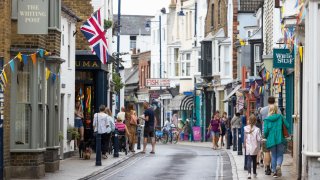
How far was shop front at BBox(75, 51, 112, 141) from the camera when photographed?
127ft

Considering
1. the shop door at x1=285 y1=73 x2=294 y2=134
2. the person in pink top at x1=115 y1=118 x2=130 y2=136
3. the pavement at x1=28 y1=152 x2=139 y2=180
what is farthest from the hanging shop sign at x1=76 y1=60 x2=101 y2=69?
the shop door at x1=285 y1=73 x2=294 y2=134

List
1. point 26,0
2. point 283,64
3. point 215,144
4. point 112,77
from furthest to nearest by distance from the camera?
point 112,77
point 215,144
point 283,64
point 26,0

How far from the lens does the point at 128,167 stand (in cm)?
3052

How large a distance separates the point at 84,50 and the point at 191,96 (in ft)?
124

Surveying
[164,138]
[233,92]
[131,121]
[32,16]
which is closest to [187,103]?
[164,138]

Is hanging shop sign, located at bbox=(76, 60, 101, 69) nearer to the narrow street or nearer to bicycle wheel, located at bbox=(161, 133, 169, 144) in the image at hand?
the narrow street

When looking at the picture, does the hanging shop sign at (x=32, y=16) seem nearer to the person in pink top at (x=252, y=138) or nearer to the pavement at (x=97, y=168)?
the pavement at (x=97, y=168)

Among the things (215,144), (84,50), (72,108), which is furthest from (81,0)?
(215,144)

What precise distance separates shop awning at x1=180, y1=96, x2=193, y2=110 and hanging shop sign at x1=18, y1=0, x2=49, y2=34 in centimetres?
5282

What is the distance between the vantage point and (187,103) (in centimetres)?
7719

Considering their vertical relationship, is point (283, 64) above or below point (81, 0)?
below

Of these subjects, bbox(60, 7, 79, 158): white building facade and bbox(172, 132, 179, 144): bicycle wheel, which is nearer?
bbox(60, 7, 79, 158): white building facade

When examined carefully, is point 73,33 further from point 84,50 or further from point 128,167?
point 128,167

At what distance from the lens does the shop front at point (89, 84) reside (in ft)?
127
